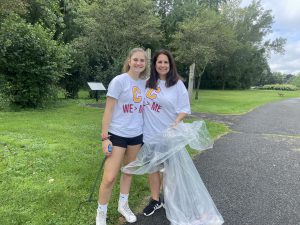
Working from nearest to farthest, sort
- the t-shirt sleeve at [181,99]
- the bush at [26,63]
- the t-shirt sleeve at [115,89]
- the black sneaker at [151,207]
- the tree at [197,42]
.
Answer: the t-shirt sleeve at [115,89] → the t-shirt sleeve at [181,99] → the black sneaker at [151,207] → the bush at [26,63] → the tree at [197,42]

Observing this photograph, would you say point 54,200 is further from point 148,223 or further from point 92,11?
point 92,11

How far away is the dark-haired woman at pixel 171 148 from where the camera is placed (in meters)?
3.21

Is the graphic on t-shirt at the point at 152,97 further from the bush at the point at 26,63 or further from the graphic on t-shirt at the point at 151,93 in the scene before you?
the bush at the point at 26,63

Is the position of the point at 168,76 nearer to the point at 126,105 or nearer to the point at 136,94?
the point at 136,94

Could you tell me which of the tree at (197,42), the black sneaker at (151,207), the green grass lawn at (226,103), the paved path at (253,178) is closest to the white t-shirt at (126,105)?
the black sneaker at (151,207)

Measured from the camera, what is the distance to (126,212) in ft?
11.3

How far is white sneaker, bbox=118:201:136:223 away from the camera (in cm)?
338

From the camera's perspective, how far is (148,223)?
3.35 meters

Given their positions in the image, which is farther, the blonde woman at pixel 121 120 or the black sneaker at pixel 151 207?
the black sneaker at pixel 151 207

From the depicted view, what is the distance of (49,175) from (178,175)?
2171 mm

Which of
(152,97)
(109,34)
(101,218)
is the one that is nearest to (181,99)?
(152,97)

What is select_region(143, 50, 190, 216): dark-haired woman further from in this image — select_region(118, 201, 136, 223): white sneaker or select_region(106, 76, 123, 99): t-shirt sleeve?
select_region(118, 201, 136, 223): white sneaker

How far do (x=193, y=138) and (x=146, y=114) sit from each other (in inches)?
22.4

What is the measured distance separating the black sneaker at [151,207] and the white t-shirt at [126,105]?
36.5 inches
